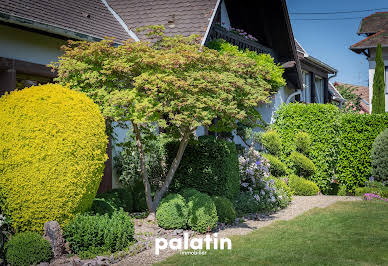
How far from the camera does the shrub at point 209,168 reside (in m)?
9.67

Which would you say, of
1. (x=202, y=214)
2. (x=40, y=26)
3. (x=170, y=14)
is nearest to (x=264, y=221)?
(x=202, y=214)

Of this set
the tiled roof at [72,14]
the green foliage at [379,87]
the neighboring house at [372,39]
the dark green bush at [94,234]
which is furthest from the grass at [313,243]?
the neighboring house at [372,39]

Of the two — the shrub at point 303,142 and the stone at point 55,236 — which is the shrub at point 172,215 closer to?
the stone at point 55,236

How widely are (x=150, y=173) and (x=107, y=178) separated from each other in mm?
1094

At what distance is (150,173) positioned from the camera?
10945mm

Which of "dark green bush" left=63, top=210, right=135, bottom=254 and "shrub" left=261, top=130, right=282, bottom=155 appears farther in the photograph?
"shrub" left=261, top=130, right=282, bottom=155

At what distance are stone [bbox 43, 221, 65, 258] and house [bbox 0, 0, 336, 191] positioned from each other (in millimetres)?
3330

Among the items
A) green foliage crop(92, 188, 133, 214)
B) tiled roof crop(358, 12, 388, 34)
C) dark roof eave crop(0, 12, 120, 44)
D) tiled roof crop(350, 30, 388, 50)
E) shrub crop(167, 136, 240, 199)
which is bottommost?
green foliage crop(92, 188, 133, 214)

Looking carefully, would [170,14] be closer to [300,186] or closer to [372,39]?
[300,186]

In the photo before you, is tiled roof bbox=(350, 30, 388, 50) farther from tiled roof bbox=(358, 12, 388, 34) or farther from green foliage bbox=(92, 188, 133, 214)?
green foliage bbox=(92, 188, 133, 214)

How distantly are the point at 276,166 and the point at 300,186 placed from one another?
0.94 meters

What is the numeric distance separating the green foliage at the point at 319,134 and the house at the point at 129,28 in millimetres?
1133

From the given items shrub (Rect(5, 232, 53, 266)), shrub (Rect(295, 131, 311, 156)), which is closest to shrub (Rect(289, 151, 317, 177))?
shrub (Rect(295, 131, 311, 156))

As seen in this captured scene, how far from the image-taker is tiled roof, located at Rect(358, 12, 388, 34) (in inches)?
946
